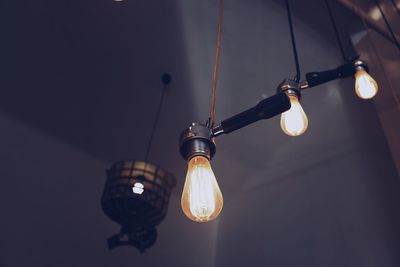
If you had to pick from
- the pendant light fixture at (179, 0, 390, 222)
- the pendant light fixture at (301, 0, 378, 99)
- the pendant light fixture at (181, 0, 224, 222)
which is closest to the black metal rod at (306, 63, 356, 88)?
the pendant light fixture at (301, 0, 378, 99)

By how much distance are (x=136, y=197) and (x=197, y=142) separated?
83cm

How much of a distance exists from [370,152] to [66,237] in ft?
5.52

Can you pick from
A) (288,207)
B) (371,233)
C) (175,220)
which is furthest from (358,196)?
(175,220)

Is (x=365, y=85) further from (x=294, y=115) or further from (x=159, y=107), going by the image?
(x=159, y=107)

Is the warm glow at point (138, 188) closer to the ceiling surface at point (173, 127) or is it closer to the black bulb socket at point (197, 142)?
the black bulb socket at point (197, 142)

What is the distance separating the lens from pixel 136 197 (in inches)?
59.9

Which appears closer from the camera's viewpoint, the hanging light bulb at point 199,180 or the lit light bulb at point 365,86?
the hanging light bulb at point 199,180

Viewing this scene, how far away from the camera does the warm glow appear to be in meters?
1.53

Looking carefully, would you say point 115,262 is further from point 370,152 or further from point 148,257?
point 370,152

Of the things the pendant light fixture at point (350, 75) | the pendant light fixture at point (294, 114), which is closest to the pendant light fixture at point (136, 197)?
the pendant light fixture at point (294, 114)

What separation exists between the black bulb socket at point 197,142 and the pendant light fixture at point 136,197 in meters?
0.80

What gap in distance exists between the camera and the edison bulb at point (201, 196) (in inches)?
28.1

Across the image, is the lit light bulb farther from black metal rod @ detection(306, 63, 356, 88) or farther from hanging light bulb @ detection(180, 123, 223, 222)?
hanging light bulb @ detection(180, 123, 223, 222)

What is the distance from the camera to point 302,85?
106 cm
